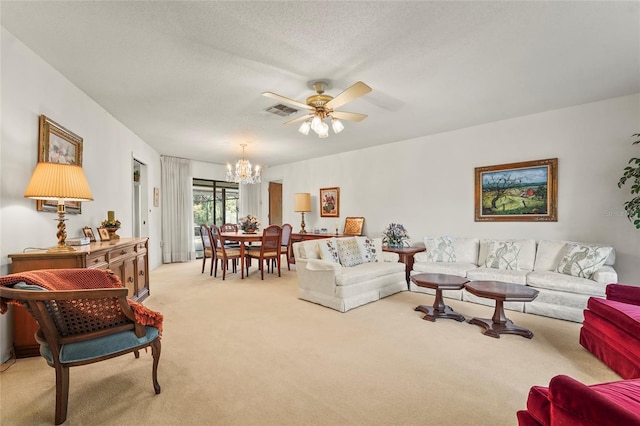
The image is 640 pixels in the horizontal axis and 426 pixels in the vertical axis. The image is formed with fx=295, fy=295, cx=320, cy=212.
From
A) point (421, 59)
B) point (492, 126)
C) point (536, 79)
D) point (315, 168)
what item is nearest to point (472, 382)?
point (421, 59)

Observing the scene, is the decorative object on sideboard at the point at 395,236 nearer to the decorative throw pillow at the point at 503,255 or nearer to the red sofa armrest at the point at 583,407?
the decorative throw pillow at the point at 503,255

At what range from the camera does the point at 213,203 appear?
8539mm

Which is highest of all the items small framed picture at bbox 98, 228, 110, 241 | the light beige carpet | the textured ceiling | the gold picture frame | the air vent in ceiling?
the textured ceiling

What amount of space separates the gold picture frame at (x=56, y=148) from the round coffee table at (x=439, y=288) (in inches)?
155

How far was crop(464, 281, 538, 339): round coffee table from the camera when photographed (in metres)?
A: 2.84

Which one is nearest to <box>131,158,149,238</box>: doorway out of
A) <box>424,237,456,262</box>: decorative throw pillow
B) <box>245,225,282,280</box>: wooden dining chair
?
<box>245,225,282,280</box>: wooden dining chair

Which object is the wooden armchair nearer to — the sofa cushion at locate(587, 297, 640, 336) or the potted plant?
the sofa cushion at locate(587, 297, 640, 336)

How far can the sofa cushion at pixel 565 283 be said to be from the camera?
10.6 ft

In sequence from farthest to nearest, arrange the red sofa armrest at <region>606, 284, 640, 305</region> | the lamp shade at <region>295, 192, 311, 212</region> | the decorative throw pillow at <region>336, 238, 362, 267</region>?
1. the lamp shade at <region>295, 192, 311, 212</region>
2. the decorative throw pillow at <region>336, 238, 362, 267</region>
3. the red sofa armrest at <region>606, 284, 640, 305</region>

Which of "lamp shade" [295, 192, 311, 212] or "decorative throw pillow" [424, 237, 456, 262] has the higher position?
"lamp shade" [295, 192, 311, 212]

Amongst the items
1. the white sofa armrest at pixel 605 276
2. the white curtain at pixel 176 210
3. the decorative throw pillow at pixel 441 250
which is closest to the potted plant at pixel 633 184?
the white sofa armrest at pixel 605 276

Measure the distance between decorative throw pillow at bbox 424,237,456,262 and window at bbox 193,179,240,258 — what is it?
240 inches

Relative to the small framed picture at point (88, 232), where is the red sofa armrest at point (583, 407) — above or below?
below

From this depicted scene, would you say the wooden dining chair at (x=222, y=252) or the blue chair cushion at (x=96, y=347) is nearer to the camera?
the blue chair cushion at (x=96, y=347)
